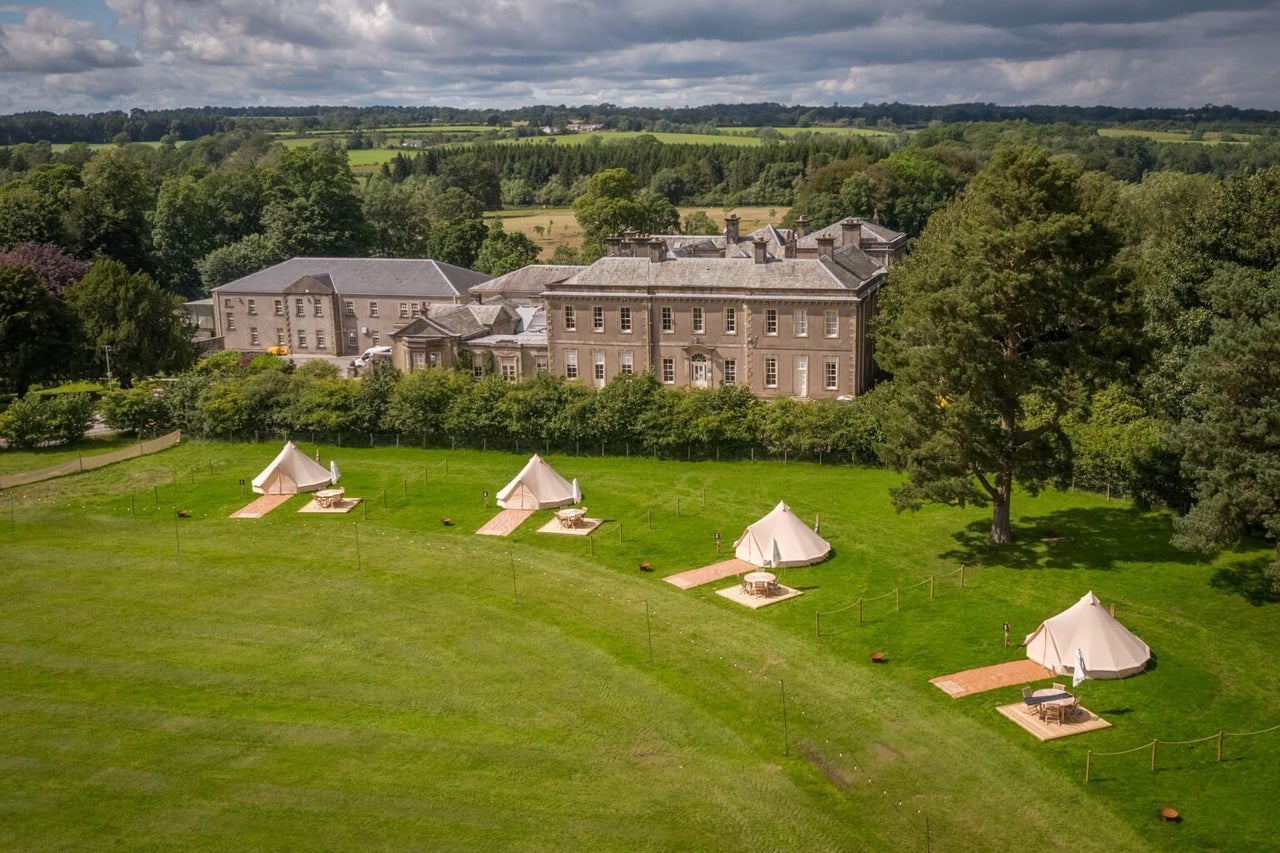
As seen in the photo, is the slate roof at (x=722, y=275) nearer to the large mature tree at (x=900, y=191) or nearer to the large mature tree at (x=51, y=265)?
the large mature tree at (x=51, y=265)

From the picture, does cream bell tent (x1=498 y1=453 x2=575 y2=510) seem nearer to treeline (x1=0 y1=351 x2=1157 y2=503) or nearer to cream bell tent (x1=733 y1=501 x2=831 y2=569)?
treeline (x1=0 y1=351 x2=1157 y2=503)

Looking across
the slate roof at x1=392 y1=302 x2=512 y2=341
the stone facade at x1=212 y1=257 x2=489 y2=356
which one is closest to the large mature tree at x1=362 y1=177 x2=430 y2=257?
the stone facade at x1=212 y1=257 x2=489 y2=356

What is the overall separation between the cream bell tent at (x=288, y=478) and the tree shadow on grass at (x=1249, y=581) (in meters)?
34.5

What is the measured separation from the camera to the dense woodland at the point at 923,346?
33.6m

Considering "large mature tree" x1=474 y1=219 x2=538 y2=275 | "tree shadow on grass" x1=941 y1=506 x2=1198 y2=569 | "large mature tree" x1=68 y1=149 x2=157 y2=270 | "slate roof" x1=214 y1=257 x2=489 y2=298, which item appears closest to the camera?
"tree shadow on grass" x1=941 y1=506 x2=1198 y2=569

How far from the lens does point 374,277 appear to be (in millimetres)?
83812

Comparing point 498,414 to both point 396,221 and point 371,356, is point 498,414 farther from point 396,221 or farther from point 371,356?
point 396,221

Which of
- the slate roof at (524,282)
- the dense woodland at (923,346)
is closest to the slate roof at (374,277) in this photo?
the slate roof at (524,282)

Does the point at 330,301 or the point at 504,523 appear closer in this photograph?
the point at 504,523

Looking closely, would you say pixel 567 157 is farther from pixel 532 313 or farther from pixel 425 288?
pixel 532 313

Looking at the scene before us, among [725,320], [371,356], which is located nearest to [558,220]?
[371,356]

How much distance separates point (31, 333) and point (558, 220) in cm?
8960

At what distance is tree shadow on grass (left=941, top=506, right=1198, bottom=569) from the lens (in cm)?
3594

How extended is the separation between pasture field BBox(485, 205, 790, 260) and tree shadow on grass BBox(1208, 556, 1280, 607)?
87.3 m
